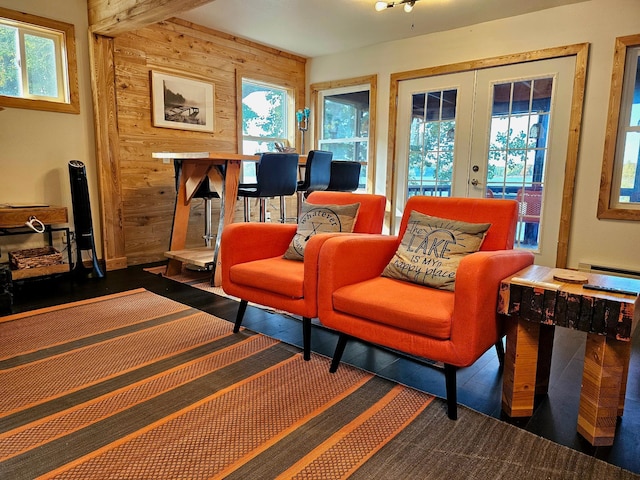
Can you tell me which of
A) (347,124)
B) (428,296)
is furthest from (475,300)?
(347,124)

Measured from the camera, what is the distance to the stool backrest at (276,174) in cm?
341

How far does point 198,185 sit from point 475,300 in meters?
2.87

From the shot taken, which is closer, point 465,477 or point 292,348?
point 465,477

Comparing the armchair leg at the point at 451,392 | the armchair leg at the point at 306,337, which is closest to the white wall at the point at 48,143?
the armchair leg at the point at 306,337

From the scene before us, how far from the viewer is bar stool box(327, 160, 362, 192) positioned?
14.3 feet

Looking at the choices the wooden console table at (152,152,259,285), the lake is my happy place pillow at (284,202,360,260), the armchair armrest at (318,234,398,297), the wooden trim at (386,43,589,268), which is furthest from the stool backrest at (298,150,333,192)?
the armchair armrest at (318,234,398,297)

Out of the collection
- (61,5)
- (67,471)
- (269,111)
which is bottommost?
(67,471)

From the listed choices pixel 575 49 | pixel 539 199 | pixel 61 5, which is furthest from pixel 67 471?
pixel 575 49

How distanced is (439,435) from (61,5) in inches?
168

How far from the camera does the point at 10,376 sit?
6.18 ft

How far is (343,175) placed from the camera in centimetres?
444

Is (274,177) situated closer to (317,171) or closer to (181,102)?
(317,171)

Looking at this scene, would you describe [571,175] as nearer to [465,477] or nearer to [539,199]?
[539,199]

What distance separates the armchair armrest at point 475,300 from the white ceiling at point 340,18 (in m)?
3.12
